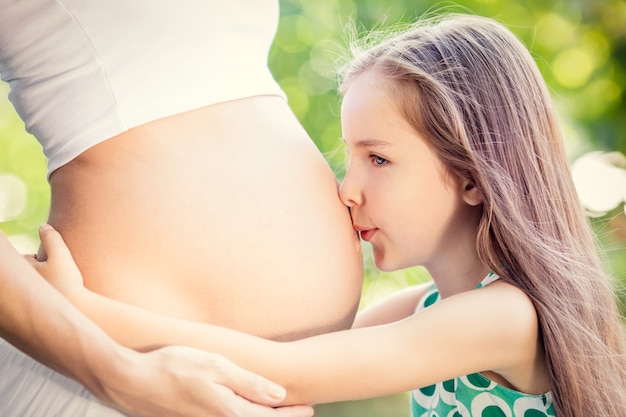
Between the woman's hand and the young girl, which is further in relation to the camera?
the young girl

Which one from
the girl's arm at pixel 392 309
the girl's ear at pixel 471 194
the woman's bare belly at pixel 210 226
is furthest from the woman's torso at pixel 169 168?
the girl's arm at pixel 392 309

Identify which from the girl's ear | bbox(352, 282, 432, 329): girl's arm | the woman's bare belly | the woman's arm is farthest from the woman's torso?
bbox(352, 282, 432, 329): girl's arm

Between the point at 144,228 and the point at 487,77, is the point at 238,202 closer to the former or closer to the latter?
the point at 144,228

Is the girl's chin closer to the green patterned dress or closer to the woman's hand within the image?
the green patterned dress

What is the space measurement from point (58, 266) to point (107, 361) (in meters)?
0.14

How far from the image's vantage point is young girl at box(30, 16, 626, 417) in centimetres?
94

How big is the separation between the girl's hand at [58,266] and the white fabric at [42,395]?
0.11m

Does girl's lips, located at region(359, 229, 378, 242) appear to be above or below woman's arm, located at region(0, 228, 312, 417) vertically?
below

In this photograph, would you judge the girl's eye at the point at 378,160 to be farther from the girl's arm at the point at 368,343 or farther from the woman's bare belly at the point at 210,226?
the girl's arm at the point at 368,343

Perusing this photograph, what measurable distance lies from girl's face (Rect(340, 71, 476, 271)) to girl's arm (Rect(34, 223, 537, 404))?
131mm

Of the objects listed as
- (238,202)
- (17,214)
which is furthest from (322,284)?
(17,214)

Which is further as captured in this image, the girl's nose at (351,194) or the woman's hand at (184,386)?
the girl's nose at (351,194)

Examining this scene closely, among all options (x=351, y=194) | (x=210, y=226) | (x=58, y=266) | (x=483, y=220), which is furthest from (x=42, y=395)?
(x=483, y=220)

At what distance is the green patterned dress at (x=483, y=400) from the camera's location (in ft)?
3.44
